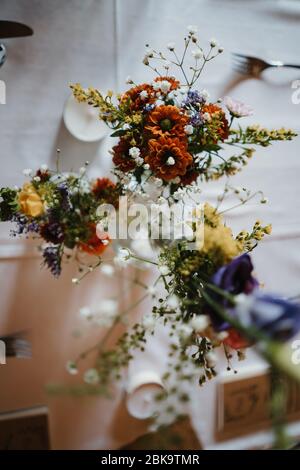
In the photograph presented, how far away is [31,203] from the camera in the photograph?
0.62 metres

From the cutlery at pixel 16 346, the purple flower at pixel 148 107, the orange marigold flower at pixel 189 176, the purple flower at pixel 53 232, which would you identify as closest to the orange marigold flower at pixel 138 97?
the purple flower at pixel 148 107

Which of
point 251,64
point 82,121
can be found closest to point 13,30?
point 82,121

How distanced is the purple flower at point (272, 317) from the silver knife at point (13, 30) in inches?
30.1

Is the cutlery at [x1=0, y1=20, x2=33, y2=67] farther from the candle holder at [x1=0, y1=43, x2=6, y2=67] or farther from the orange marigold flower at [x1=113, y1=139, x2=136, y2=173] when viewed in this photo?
the orange marigold flower at [x1=113, y1=139, x2=136, y2=173]

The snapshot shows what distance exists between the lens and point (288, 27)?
1.08m

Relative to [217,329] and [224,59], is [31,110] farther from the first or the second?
[217,329]

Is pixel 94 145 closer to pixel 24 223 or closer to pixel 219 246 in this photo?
pixel 24 223

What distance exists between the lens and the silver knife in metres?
0.85

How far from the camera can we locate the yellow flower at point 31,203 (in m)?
0.62

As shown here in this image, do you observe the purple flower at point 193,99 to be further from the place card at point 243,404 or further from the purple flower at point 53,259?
the place card at point 243,404

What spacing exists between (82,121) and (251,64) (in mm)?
489

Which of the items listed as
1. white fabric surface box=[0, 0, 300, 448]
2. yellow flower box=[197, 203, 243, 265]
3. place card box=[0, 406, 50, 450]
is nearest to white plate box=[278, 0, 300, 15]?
white fabric surface box=[0, 0, 300, 448]
